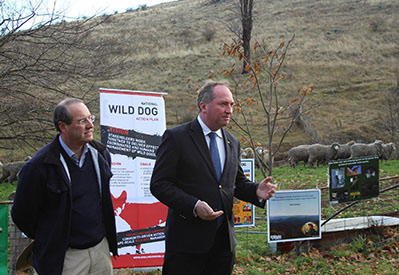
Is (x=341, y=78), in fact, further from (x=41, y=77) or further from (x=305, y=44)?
(x=41, y=77)

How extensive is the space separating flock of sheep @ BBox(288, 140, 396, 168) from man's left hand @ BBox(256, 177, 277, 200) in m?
17.4

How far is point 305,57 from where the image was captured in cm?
4331

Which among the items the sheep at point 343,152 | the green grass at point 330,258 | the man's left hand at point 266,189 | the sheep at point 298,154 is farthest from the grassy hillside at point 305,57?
the man's left hand at point 266,189

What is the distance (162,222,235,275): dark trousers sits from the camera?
11.9 feet

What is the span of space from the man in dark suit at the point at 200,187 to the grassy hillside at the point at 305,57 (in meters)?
6.75

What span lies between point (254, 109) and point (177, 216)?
28.9m

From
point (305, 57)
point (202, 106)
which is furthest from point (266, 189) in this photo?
point (305, 57)

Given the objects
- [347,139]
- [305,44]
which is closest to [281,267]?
[347,139]

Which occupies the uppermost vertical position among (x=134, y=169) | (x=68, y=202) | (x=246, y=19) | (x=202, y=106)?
(x=246, y=19)

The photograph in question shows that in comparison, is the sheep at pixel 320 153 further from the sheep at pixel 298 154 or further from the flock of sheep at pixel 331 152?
the sheep at pixel 298 154

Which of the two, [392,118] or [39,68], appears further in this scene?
[392,118]

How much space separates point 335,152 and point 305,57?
2421 cm

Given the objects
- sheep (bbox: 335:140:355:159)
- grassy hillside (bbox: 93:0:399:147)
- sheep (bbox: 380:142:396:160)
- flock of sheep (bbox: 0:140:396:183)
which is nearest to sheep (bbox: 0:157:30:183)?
flock of sheep (bbox: 0:140:396:183)

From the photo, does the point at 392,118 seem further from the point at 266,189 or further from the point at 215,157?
the point at 215,157
